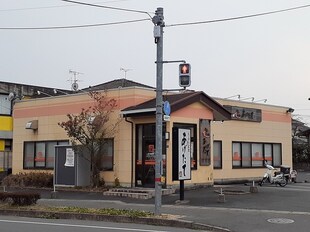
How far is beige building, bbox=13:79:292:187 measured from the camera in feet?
75.9

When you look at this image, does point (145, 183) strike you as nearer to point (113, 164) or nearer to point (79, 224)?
point (113, 164)

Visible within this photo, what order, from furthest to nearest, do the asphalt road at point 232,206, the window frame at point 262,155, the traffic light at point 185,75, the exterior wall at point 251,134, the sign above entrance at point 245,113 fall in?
the window frame at point 262,155
the sign above entrance at point 245,113
the exterior wall at point 251,134
the traffic light at point 185,75
the asphalt road at point 232,206

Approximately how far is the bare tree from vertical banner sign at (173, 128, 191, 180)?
6.13 meters

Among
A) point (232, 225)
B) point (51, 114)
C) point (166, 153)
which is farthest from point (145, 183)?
point (232, 225)

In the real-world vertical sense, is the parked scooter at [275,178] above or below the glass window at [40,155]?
below

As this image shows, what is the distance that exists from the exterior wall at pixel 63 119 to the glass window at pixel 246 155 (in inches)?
337

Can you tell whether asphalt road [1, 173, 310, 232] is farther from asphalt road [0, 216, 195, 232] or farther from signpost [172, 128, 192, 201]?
asphalt road [0, 216, 195, 232]

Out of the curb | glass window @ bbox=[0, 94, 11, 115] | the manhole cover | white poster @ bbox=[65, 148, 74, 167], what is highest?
glass window @ bbox=[0, 94, 11, 115]

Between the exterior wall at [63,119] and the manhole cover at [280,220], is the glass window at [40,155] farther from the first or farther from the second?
the manhole cover at [280,220]

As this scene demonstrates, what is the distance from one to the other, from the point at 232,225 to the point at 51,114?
17165 millimetres

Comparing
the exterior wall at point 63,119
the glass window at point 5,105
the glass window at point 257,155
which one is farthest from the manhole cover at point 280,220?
the glass window at point 5,105

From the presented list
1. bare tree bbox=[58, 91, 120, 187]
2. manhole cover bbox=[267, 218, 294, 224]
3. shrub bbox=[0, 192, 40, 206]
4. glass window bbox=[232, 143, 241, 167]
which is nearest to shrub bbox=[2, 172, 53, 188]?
bare tree bbox=[58, 91, 120, 187]

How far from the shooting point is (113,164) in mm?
24328

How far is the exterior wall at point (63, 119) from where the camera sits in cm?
2381
